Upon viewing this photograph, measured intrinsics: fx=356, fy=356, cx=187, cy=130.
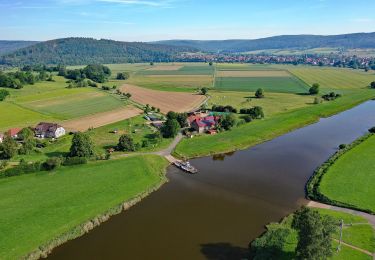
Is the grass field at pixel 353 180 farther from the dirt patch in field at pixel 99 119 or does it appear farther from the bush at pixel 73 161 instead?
the dirt patch in field at pixel 99 119

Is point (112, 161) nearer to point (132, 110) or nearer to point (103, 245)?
point (103, 245)

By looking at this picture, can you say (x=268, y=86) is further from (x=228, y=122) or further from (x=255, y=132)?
(x=255, y=132)

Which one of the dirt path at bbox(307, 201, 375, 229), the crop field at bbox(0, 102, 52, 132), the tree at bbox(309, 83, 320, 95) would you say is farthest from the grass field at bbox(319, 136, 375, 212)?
the tree at bbox(309, 83, 320, 95)

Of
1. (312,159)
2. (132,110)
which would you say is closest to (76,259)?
(312,159)

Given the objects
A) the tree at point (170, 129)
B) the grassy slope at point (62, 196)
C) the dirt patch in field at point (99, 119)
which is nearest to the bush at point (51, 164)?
the grassy slope at point (62, 196)

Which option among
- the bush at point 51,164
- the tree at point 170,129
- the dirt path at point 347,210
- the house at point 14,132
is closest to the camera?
the dirt path at point 347,210

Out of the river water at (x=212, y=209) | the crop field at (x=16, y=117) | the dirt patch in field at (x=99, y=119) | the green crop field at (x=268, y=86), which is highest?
the green crop field at (x=268, y=86)

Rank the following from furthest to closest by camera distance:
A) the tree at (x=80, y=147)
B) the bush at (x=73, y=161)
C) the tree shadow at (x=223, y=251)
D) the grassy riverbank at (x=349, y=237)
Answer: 1. the tree at (x=80, y=147)
2. the bush at (x=73, y=161)
3. the tree shadow at (x=223, y=251)
4. the grassy riverbank at (x=349, y=237)
